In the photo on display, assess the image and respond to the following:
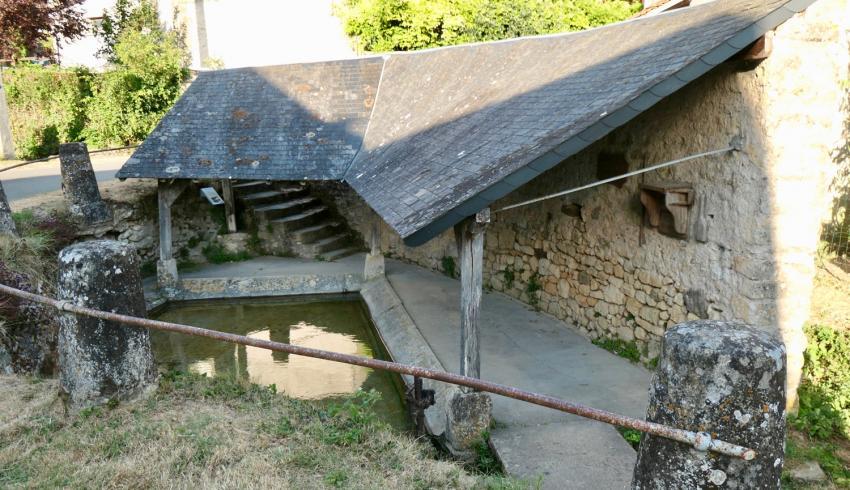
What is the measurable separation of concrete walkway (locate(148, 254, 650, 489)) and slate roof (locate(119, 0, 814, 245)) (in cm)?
176

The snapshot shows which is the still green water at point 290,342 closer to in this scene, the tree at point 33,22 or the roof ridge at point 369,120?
the roof ridge at point 369,120

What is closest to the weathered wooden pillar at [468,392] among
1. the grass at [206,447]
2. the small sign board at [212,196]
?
the grass at [206,447]

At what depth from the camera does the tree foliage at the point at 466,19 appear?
14.2 m

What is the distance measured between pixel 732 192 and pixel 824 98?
3.03ft

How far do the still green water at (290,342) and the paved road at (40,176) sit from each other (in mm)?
3521

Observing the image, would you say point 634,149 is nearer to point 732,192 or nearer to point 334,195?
point 732,192

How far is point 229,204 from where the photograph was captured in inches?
440

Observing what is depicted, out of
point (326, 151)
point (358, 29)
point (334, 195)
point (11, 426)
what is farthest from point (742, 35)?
point (358, 29)

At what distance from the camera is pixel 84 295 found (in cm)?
392

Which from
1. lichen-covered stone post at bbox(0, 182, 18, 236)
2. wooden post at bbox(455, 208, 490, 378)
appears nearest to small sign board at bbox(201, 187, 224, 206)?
lichen-covered stone post at bbox(0, 182, 18, 236)

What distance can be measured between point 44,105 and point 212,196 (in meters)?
7.55

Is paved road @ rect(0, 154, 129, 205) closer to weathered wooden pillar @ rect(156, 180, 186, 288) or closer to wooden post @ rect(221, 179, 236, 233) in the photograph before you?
weathered wooden pillar @ rect(156, 180, 186, 288)

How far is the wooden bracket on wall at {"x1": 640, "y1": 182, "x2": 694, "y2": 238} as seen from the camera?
17.0ft

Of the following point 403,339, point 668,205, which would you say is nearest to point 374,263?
point 403,339
